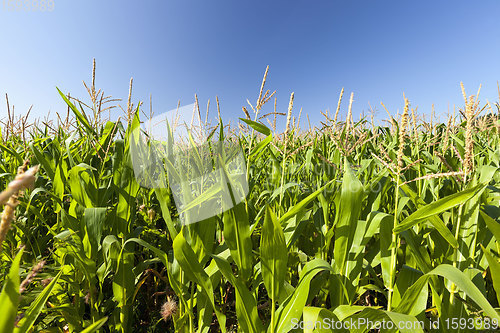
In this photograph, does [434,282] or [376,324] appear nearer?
[376,324]

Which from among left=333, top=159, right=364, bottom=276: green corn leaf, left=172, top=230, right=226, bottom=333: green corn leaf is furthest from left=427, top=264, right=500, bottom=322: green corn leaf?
left=172, top=230, right=226, bottom=333: green corn leaf

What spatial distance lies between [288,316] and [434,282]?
1.77 feet

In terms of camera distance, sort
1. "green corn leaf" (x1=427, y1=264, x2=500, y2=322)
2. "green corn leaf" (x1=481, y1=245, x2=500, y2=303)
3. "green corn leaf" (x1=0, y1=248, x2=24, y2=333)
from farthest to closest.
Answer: "green corn leaf" (x1=481, y1=245, x2=500, y2=303) → "green corn leaf" (x1=427, y1=264, x2=500, y2=322) → "green corn leaf" (x1=0, y1=248, x2=24, y2=333)

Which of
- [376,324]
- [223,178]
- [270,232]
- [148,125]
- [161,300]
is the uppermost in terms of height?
[148,125]

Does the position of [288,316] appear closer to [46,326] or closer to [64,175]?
[46,326]

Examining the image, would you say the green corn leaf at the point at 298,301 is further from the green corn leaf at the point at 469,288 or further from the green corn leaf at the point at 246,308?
the green corn leaf at the point at 469,288

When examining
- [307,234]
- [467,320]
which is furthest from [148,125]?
[467,320]

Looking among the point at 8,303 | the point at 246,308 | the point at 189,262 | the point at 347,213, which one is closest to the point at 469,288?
the point at 347,213

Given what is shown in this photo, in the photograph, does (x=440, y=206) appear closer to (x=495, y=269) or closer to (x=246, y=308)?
(x=495, y=269)

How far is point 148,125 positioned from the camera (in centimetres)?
192

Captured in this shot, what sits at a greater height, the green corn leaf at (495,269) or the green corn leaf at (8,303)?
the green corn leaf at (8,303)

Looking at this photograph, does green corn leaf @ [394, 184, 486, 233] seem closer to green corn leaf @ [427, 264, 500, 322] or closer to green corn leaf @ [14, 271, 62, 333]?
green corn leaf @ [427, 264, 500, 322]

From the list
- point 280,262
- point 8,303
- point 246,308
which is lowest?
point 246,308

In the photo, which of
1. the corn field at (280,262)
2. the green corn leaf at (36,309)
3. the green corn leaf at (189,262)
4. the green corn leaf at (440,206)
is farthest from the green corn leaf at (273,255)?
the green corn leaf at (36,309)
